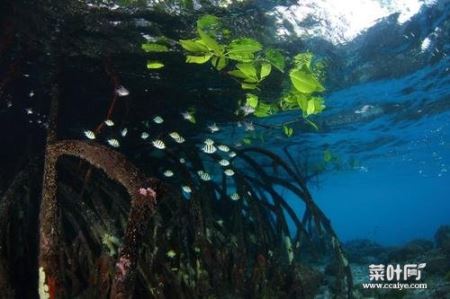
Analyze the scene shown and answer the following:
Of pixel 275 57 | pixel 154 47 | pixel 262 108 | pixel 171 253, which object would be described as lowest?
pixel 171 253

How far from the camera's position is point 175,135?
8.99 m

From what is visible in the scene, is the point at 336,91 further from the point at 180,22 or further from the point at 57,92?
the point at 57,92

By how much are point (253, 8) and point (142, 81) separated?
415 centimetres

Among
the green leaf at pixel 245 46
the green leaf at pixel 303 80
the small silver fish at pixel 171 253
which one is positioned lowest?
the small silver fish at pixel 171 253

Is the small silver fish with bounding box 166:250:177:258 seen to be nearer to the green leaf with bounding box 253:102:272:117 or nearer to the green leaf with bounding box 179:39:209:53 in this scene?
the green leaf with bounding box 179:39:209:53

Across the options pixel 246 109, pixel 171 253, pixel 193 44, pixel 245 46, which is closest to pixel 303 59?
pixel 246 109

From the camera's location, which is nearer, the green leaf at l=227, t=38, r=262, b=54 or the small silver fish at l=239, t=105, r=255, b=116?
the green leaf at l=227, t=38, r=262, b=54

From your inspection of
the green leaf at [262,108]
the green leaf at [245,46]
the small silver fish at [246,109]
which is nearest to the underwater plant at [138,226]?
the green leaf at [245,46]

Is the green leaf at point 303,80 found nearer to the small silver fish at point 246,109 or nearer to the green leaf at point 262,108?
the green leaf at point 262,108

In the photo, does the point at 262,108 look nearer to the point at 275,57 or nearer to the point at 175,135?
the point at 275,57

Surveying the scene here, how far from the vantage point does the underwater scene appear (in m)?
5.77

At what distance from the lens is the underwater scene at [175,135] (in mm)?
5770

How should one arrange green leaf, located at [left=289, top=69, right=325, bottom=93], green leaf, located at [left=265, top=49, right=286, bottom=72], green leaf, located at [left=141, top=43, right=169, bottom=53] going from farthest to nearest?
green leaf, located at [left=265, top=49, right=286, bottom=72] < green leaf, located at [left=141, top=43, right=169, bottom=53] < green leaf, located at [left=289, top=69, right=325, bottom=93]

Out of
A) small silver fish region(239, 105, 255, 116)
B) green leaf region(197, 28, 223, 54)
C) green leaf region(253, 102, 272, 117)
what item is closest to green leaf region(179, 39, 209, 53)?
green leaf region(197, 28, 223, 54)
